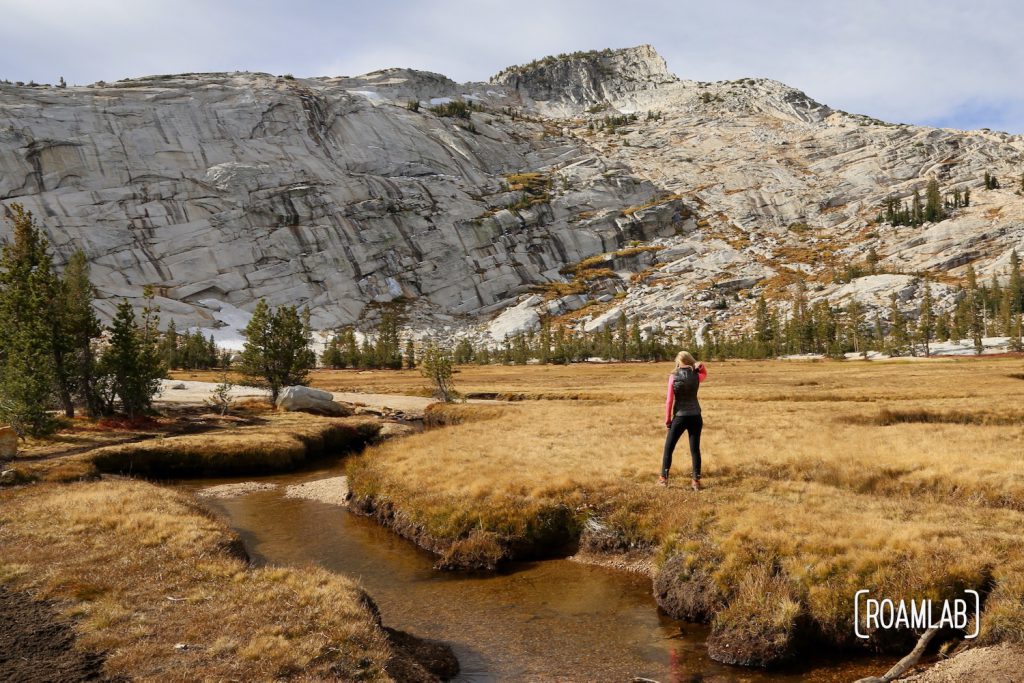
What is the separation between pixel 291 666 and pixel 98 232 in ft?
707

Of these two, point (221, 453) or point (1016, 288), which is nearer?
point (221, 453)

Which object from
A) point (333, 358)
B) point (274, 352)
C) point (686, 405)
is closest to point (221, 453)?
point (686, 405)

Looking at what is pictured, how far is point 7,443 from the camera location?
26.5m

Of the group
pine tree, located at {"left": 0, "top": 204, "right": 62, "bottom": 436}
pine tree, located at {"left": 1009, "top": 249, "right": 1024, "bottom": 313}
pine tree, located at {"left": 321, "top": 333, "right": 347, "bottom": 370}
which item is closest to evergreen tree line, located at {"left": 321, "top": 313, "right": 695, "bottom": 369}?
pine tree, located at {"left": 321, "top": 333, "right": 347, "bottom": 370}

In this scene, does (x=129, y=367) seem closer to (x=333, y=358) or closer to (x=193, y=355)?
(x=193, y=355)

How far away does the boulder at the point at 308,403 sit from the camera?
177 feet

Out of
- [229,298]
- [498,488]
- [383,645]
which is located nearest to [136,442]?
[498,488]

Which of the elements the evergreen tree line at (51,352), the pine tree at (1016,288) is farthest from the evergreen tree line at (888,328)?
the evergreen tree line at (51,352)

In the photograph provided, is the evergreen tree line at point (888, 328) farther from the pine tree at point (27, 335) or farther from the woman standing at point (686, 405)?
the pine tree at point (27, 335)

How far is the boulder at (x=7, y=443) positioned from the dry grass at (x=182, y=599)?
37.4ft

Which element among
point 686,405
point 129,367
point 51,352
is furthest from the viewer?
point 129,367

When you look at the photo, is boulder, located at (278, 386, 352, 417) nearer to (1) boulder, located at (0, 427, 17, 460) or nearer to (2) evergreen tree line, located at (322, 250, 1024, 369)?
(1) boulder, located at (0, 427, 17, 460)

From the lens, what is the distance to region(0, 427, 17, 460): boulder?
86.1 feet

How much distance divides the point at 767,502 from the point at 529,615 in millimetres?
7283
